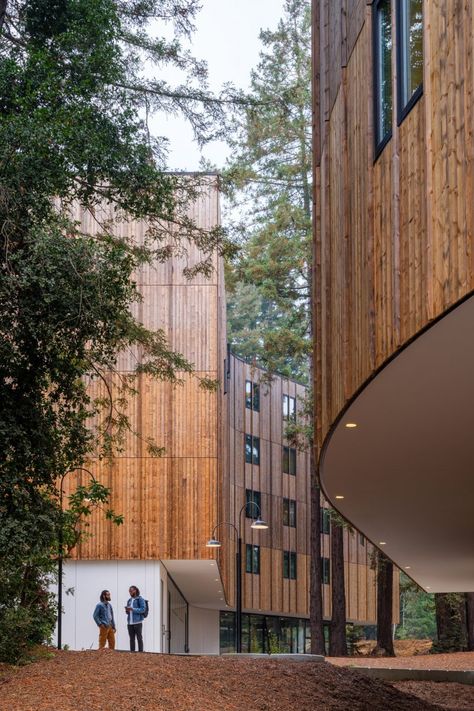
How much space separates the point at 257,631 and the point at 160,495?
1701cm

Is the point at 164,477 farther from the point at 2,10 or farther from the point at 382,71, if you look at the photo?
the point at 382,71

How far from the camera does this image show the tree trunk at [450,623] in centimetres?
3212

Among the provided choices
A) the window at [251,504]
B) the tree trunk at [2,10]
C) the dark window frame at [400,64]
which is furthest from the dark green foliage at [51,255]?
the window at [251,504]

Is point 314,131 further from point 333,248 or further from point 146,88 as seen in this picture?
point 146,88

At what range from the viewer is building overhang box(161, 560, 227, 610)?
27.2 meters

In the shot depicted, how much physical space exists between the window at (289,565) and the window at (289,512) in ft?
3.71

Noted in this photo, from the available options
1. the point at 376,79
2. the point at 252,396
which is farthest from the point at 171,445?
the point at 376,79

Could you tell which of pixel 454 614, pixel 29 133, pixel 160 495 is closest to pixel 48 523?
pixel 29 133

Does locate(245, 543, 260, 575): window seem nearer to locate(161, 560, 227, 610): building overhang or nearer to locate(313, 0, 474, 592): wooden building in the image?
locate(161, 560, 227, 610): building overhang

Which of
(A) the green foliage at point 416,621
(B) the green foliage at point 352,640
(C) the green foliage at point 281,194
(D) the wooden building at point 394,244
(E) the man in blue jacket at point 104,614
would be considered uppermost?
(C) the green foliage at point 281,194

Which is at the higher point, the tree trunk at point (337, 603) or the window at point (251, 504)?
the window at point (251, 504)

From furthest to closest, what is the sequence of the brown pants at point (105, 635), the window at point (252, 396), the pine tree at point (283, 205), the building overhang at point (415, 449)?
the window at point (252, 396) → the pine tree at point (283, 205) → the brown pants at point (105, 635) → the building overhang at point (415, 449)

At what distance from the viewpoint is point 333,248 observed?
10109mm

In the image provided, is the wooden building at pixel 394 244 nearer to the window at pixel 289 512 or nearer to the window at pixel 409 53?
the window at pixel 409 53
